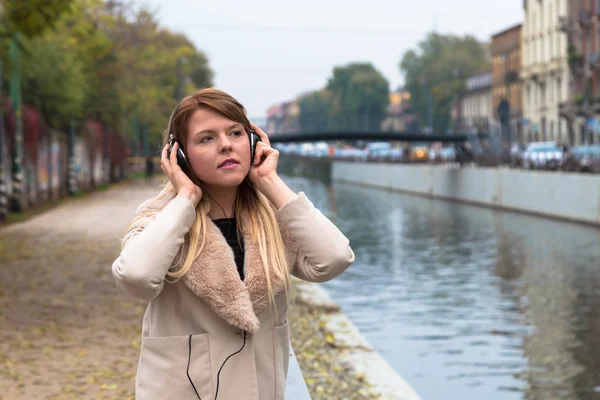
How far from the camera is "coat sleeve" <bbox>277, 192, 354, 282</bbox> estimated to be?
10.4 feet

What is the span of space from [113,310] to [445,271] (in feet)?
31.9

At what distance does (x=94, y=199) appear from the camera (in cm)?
4575

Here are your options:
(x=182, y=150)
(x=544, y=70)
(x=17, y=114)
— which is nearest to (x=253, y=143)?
(x=182, y=150)

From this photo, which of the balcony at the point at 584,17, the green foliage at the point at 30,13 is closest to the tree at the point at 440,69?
the balcony at the point at 584,17

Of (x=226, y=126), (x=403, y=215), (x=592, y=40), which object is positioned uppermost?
(x=592, y=40)

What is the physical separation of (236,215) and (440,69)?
14033 centimetres

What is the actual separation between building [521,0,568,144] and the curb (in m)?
69.7

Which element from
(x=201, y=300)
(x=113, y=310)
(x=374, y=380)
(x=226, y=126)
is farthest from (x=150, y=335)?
(x=113, y=310)

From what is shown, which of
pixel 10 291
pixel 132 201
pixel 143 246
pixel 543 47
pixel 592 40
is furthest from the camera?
pixel 543 47

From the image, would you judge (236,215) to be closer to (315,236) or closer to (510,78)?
(315,236)

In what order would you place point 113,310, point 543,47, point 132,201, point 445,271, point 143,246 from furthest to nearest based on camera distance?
point 543,47
point 132,201
point 445,271
point 113,310
point 143,246

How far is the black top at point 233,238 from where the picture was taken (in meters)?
3.23

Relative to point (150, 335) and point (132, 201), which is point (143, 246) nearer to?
point (150, 335)

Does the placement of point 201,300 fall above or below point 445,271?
above
